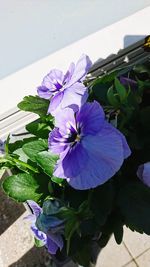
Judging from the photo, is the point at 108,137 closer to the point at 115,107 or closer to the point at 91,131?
the point at 91,131

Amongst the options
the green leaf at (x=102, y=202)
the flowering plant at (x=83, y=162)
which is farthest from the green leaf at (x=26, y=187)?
the green leaf at (x=102, y=202)

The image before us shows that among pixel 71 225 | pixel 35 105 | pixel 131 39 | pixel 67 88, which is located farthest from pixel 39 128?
pixel 131 39

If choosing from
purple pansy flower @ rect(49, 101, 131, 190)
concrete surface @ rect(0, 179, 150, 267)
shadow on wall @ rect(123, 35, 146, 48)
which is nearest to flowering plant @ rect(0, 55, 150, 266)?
purple pansy flower @ rect(49, 101, 131, 190)

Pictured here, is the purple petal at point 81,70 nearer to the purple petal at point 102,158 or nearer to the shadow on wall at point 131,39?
the purple petal at point 102,158

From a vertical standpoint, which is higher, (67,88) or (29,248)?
(67,88)

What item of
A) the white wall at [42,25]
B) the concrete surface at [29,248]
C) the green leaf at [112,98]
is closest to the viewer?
the green leaf at [112,98]

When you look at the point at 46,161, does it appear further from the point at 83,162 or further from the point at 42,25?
the point at 42,25
